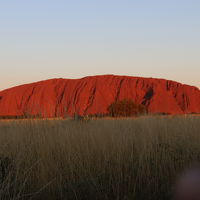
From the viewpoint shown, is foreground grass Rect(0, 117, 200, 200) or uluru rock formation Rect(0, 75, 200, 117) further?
uluru rock formation Rect(0, 75, 200, 117)

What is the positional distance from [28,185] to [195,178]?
1.78m

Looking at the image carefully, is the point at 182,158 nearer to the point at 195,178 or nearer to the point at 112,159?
the point at 195,178

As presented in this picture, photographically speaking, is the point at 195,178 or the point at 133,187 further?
the point at 195,178

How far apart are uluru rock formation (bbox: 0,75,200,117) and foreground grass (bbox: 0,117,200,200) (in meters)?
30.6

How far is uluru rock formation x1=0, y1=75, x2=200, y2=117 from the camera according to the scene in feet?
121

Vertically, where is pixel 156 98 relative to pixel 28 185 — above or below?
below

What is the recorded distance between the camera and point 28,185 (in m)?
3.35

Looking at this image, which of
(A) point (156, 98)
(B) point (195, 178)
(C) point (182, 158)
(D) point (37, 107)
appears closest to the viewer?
(B) point (195, 178)

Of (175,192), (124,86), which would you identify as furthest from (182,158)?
(124,86)

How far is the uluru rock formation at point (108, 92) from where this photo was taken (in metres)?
36.8

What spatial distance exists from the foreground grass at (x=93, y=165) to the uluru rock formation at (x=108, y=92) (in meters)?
30.6

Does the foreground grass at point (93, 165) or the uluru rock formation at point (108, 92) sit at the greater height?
the foreground grass at point (93, 165)

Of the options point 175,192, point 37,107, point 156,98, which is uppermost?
point 37,107

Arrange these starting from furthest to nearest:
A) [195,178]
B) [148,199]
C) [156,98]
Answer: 1. [156,98]
2. [195,178]
3. [148,199]
